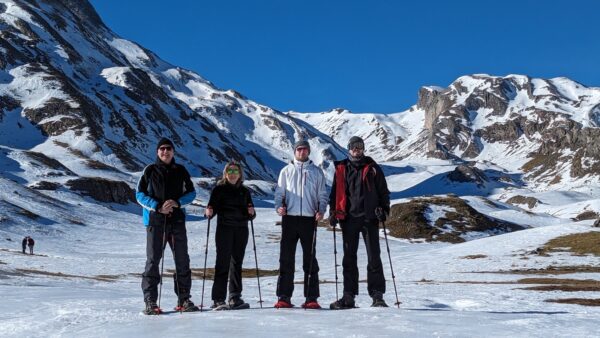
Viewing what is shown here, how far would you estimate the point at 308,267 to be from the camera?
538 inches

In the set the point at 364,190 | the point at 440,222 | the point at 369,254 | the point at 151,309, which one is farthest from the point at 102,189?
the point at 364,190

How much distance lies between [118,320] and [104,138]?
181 m

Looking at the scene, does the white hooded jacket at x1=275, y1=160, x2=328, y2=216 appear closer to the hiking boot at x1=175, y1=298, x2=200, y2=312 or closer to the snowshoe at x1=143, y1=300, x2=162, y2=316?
the hiking boot at x1=175, y1=298, x2=200, y2=312

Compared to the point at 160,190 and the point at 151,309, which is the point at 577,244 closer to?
the point at 160,190

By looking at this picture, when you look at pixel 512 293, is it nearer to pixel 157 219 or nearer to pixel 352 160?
pixel 352 160

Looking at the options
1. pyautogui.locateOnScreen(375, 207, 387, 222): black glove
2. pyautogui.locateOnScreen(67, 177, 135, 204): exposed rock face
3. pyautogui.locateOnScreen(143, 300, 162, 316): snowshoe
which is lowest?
pyautogui.locateOnScreen(143, 300, 162, 316): snowshoe

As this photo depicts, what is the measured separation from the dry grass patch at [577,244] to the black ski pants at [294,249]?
44823 mm

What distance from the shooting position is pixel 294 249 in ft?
45.0

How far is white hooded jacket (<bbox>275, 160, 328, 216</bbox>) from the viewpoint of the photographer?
44.6ft

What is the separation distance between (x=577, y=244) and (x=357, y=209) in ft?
164

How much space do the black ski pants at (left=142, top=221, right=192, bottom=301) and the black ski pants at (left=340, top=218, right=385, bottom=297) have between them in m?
3.53

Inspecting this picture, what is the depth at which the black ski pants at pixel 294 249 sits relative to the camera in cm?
1359

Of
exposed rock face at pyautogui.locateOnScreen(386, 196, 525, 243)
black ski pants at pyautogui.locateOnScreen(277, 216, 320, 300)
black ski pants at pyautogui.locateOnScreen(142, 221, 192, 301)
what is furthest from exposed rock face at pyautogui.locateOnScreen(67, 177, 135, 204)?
black ski pants at pyautogui.locateOnScreen(277, 216, 320, 300)

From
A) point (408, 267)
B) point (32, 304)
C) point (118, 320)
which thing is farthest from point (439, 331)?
point (408, 267)
